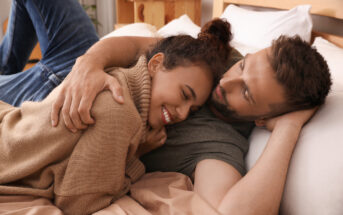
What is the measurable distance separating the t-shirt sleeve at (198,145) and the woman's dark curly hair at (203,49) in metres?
0.16

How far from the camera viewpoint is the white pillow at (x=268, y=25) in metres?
1.14

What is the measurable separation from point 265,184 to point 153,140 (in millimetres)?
342

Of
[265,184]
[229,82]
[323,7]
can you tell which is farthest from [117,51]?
[323,7]

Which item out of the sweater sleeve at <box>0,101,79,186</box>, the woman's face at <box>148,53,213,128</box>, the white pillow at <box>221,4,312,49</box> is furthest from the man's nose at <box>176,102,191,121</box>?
the white pillow at <box>221,4,312,49</box>

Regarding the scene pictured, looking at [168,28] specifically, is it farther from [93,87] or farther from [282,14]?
[93,87]

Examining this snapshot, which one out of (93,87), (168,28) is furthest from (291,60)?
(168,28)

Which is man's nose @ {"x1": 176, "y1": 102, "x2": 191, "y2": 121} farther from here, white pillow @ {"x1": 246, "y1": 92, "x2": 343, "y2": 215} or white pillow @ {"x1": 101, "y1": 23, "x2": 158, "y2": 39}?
white pillow @ {"x1": 101, "y1": 23, "x2": 158, "y2": 39}

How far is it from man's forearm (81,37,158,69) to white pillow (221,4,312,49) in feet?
1.63

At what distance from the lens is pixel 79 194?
1.90 ft

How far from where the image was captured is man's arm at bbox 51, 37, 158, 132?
617mm

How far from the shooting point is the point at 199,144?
83 centimetres

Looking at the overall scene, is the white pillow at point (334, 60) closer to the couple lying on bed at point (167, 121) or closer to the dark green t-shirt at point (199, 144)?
the couple lying on bed at point (167, 121)

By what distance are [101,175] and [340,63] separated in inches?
32.4

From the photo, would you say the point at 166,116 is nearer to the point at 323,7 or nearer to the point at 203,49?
the point at 203,49
